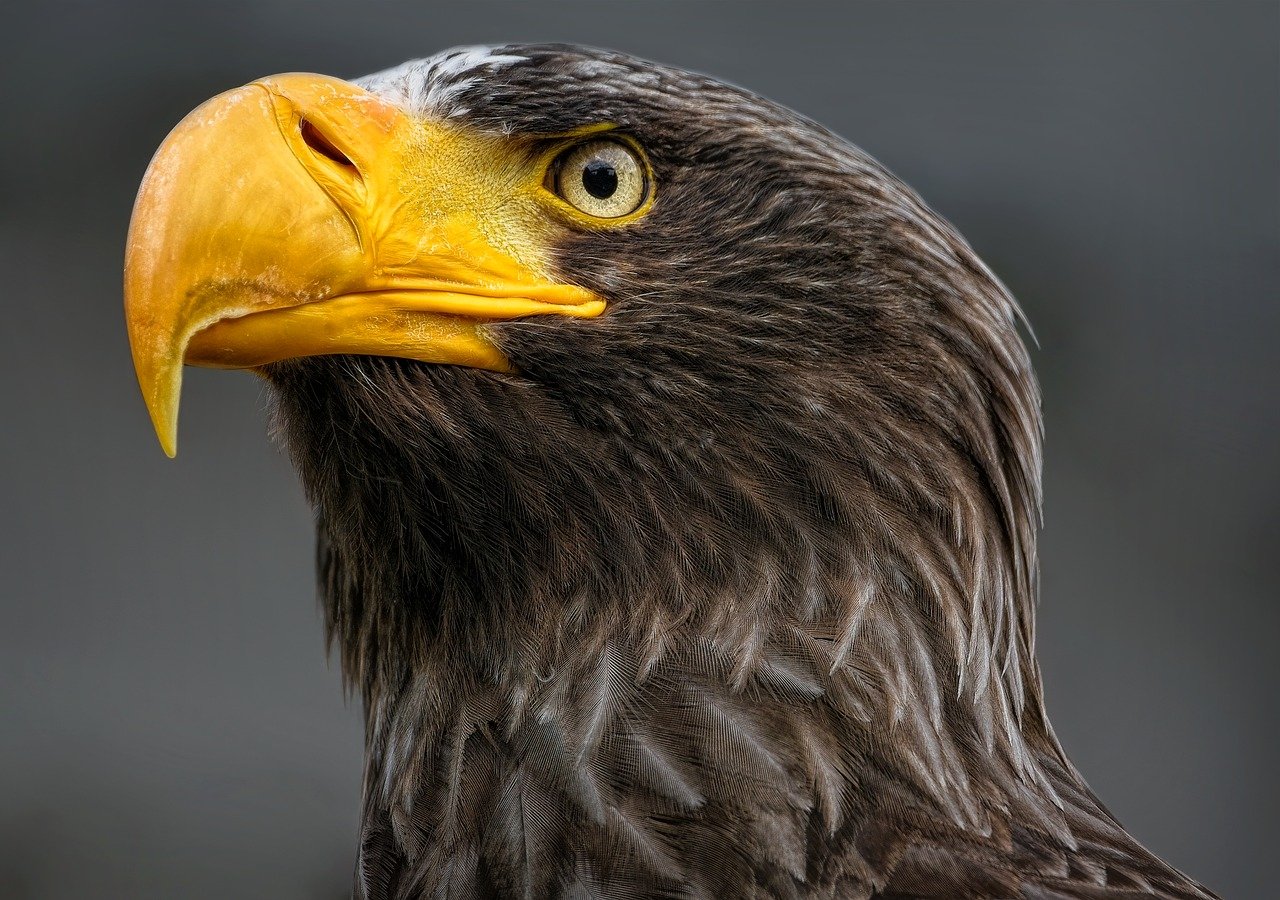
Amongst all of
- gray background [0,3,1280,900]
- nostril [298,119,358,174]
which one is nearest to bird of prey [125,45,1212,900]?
nostril [298,119,358,174]

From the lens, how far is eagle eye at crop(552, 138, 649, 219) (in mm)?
1677

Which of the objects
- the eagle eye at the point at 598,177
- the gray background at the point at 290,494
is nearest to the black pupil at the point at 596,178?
the eagle eye at the point at 598,177

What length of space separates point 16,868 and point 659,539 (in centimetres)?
364

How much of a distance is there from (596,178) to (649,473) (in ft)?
1.24

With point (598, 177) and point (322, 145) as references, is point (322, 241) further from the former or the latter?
point (598, 177)

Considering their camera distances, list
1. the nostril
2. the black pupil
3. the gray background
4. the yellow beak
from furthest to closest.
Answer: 1. the gray background
2. the black pupil
3. the nostril
4. the yellow beak

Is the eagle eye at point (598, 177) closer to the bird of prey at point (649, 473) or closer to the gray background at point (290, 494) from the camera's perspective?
the bird of prey at point (649, 473)

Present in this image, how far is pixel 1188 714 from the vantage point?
4832 mm

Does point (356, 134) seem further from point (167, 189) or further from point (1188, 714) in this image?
point (1188, 714)

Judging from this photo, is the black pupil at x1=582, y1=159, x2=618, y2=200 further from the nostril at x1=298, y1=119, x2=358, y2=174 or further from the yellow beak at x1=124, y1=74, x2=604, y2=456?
the nostril at x1=298, y1=119, x2=358, y2=174

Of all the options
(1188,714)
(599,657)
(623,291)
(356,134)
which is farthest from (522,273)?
(1188,714)

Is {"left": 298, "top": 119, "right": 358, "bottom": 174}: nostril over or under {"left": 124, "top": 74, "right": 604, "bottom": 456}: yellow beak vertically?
over

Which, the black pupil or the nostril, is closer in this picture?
the nostril

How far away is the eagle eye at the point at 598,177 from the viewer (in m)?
1.68
